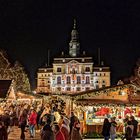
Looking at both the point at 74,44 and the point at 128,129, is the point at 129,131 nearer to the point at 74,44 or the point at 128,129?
the point at 128,129

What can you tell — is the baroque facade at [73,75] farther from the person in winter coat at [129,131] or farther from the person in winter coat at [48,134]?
the person in winter coat at [48,134]

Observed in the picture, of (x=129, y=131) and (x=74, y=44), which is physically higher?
(x=74, y=44)

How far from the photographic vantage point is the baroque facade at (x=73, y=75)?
12825cm

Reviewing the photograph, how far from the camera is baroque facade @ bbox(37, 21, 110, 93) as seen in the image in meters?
128

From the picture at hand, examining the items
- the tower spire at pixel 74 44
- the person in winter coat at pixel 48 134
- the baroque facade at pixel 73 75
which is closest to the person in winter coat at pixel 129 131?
the person in winter coat at pixel 48 134

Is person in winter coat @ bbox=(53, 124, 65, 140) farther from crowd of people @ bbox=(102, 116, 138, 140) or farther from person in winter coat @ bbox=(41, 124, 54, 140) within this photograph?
crowd of people @ bbox=(102, 116, 138, 140)

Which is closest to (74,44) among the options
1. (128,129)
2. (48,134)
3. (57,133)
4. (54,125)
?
(128,129)

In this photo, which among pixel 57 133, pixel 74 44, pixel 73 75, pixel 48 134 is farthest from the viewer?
pixel 74 44

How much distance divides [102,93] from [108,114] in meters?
1.14

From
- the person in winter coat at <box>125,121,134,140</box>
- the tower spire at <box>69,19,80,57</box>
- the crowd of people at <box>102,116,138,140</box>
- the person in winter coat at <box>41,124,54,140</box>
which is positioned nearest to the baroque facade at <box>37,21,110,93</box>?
the tower spire at <box>69,19,80,57</box>

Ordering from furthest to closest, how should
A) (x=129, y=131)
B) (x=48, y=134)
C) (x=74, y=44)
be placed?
(x=74, y=44)
(x=129, y=131)
(x=48, y=134)

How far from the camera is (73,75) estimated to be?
129 meters

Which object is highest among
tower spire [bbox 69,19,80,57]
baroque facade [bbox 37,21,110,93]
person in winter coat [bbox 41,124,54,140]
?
tower spire [bbox 69,19,80,57]

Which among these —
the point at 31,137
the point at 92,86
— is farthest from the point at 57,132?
the point at 92,86
